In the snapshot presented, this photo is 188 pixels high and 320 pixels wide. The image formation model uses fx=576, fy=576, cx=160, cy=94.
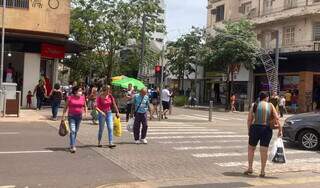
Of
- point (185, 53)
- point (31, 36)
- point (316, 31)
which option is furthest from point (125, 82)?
point (185, 53)

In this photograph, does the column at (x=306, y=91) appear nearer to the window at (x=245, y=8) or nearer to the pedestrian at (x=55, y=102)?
the window at (x=245, y=8)

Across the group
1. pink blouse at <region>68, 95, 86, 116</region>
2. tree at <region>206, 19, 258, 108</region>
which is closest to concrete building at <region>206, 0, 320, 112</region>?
tree at <region>206, 19, 258, 108</region>

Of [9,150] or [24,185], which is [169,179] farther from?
[9,150]

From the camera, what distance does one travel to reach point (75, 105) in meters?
13.8

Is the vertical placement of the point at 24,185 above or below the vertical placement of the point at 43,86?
below

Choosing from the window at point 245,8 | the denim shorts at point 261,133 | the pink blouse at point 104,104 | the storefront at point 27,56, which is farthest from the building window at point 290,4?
the denim shorts at point 261,133

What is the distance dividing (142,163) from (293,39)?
3576cm

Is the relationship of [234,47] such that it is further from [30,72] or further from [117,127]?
[117,127]

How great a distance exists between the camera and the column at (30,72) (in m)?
29.9

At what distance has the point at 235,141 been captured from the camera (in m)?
17.8

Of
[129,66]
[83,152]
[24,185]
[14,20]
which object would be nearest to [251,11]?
[129,66]

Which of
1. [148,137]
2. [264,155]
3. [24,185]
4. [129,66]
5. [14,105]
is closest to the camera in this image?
[24,185]

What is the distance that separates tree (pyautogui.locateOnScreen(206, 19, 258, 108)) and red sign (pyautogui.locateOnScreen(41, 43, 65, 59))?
18.4 metres

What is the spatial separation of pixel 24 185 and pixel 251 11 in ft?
149
